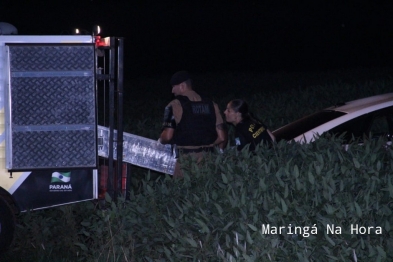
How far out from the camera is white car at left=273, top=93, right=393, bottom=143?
775cm

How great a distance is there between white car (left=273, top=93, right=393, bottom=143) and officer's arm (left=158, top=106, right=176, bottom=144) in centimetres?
139

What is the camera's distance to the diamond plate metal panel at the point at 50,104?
6.26 m

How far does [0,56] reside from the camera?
20.8ft

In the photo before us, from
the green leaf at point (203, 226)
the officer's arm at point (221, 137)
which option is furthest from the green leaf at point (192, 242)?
the officer's arm at point (221, 137)

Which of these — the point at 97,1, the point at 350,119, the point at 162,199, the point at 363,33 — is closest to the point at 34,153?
the point at 162,199

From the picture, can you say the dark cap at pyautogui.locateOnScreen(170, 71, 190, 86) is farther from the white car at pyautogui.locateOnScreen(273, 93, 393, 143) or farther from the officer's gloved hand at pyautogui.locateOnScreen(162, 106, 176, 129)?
the white car at pyautogui.locateOnScreen(273, 93, 393, 143)

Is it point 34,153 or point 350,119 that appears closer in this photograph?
point 34,153

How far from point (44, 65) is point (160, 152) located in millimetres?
1437

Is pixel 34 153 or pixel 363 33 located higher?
pixel 363 33

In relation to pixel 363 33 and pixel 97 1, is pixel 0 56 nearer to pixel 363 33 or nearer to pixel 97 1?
pixel 363 33

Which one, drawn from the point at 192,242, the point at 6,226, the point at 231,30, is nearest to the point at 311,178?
the point at 192,242

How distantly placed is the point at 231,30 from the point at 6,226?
30.2 metres

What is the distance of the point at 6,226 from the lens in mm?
6641

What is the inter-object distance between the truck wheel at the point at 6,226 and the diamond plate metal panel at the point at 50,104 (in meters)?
0.51
